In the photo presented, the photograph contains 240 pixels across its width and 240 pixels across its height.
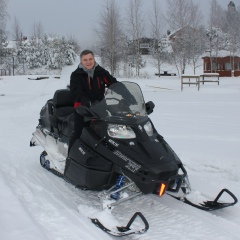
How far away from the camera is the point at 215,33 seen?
43.8 metres

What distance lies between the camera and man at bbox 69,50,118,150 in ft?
13.4

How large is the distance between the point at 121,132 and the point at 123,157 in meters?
0.27

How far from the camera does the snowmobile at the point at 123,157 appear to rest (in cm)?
335

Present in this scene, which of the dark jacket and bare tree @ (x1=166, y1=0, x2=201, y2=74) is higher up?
bare tree @ (x1=166, y1=0, x2=201, y2=74)

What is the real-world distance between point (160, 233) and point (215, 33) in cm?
4382

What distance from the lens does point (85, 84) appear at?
4188 mm

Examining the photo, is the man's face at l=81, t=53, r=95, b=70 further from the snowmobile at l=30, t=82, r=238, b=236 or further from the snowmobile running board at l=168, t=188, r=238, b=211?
the snowmobile running board at l=168, t=188, r=238, b=211

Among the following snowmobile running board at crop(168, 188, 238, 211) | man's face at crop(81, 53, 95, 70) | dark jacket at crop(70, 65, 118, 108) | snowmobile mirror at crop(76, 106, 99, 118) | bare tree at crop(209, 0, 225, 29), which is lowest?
snowmobile running board at crop(168, 188, 238, 211)

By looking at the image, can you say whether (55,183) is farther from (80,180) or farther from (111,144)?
(111,144)

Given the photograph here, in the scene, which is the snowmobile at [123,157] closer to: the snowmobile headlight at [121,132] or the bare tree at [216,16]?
the snowmobile headlight at [121,132]

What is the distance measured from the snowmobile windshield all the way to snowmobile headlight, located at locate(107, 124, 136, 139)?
0.12 metres

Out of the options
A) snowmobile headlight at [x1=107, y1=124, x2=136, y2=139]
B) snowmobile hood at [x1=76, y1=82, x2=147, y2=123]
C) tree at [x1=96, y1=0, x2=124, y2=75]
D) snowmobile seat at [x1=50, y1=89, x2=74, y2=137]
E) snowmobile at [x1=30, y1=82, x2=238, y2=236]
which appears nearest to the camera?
snowmobile at [x1=30, y1=82, x2=238, y2=236]

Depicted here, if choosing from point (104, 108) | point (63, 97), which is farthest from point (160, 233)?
point (63, 97)

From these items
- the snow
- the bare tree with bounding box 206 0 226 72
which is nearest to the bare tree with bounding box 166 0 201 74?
the bare tree with bounding box 206 0 226 72
